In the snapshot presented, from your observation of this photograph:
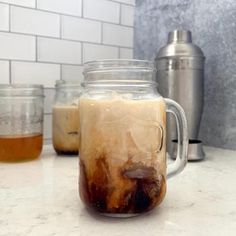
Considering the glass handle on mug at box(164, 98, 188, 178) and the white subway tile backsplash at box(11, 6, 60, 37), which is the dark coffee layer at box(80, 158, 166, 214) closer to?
the glass handle on mug at box(164, 98, 188, 178)

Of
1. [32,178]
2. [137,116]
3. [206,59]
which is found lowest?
[32,178]

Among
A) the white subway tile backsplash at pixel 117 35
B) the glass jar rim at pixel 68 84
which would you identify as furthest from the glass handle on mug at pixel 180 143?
the white subway tile backsplash at pixel 117 35

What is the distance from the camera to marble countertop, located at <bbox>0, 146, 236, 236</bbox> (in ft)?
1.27

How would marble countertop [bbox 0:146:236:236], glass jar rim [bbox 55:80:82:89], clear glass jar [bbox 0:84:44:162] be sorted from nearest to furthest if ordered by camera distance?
marble countertop [bbox 0:146:236:236] < clear glass jar [bbox 0:84:44:162] < glass jar rim [bbox 55:80:82:89]

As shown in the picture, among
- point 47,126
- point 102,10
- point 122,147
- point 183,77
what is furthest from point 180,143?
point 102,10

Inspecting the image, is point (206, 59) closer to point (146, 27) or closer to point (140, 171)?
point (146, 27)

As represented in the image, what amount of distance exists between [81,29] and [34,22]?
157mm

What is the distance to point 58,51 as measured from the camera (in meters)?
0.99

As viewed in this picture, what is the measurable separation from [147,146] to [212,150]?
547 millimetres

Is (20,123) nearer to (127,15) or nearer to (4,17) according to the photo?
(4,17)

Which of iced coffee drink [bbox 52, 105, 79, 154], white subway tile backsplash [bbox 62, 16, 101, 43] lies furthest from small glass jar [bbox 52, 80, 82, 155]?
white subway tile backsplash [bbox 62, 16, 101, 43]

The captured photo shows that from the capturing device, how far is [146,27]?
3.70 feet

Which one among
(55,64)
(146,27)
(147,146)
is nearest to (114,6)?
(146,27)

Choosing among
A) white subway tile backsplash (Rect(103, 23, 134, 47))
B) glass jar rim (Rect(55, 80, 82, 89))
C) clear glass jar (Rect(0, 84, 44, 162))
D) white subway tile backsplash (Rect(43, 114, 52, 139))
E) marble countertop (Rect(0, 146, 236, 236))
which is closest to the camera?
marble countertop (Rect(0, 146, 236, 236))
